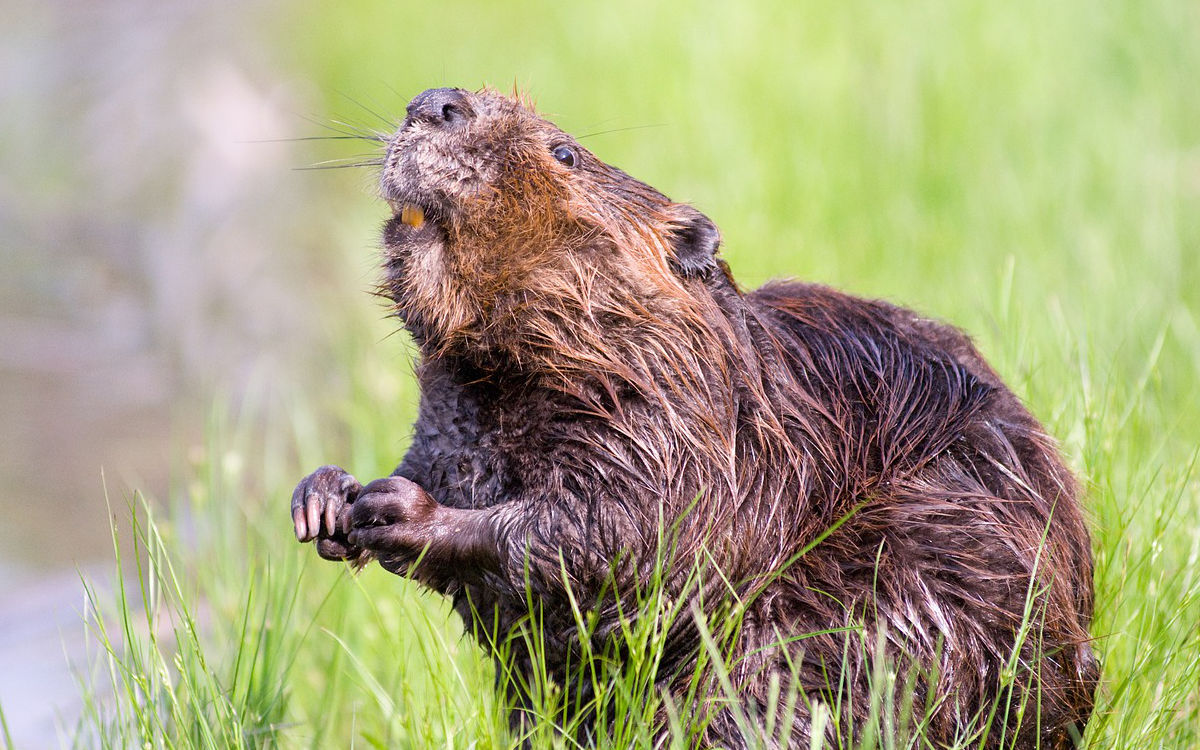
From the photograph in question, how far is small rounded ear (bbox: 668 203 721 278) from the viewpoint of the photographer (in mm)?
2572

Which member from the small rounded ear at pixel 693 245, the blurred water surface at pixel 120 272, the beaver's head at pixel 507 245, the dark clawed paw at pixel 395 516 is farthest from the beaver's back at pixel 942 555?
the blurred water surface at pixel 120 272

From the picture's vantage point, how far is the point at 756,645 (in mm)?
2324

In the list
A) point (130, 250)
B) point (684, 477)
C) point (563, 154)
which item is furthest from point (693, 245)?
point (130, 250)

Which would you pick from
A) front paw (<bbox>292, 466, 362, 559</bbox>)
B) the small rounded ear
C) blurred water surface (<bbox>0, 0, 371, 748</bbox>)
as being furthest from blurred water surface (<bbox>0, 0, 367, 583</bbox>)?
the small rounded ear

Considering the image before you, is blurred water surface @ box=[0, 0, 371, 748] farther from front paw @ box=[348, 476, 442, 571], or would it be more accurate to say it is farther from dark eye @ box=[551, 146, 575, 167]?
dark eye @ box=[551, 146, 575, 167]

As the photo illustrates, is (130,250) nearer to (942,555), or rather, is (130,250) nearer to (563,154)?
(563,154)

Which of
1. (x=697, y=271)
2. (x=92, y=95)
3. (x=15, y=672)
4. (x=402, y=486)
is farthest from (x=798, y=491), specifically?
(x=92, y=95)

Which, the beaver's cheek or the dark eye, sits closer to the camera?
the beaver's cheek

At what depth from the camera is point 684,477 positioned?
239cm

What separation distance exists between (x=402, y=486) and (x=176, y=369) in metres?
4.20

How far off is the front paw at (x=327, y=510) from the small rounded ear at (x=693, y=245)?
71cm

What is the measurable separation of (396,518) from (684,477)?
0.49 m

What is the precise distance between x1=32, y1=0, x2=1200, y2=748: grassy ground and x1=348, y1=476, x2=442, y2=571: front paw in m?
0.17

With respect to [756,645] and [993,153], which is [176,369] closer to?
[993,153]
